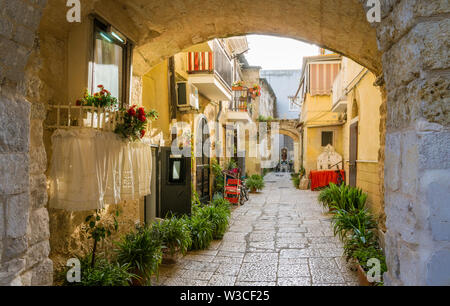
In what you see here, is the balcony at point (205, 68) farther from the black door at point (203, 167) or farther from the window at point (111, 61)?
the window at point (111, 61)

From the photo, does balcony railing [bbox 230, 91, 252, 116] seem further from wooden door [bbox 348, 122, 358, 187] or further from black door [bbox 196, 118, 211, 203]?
wooden door [bbox 348, 122, 358, 187]

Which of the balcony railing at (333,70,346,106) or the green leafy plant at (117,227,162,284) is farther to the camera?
the balcony railing at (333,70,346,106)

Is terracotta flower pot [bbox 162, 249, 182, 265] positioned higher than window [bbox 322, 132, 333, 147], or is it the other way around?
window [bbox 322, 132, 333, 147]

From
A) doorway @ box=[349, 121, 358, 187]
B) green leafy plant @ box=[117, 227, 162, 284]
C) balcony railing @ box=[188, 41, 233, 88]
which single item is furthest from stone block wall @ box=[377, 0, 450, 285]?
doorway @ box=[349, 121, 358, 187]

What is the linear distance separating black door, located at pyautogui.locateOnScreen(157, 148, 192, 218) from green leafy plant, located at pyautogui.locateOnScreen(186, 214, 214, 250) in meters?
0.82

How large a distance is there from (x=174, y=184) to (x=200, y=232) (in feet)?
5.36

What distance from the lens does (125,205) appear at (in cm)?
486

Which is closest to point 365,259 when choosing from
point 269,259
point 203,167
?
point 269,259

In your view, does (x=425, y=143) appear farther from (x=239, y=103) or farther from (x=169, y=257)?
(x=239, y=103)

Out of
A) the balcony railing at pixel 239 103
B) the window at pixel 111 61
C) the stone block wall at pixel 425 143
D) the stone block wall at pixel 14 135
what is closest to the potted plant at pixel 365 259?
the stone block wall at pixel 425 143

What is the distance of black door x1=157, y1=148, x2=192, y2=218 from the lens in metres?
6.61

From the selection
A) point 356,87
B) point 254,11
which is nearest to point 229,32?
point 254,11

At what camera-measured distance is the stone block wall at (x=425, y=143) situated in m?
1.49

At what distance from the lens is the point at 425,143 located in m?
1.51
